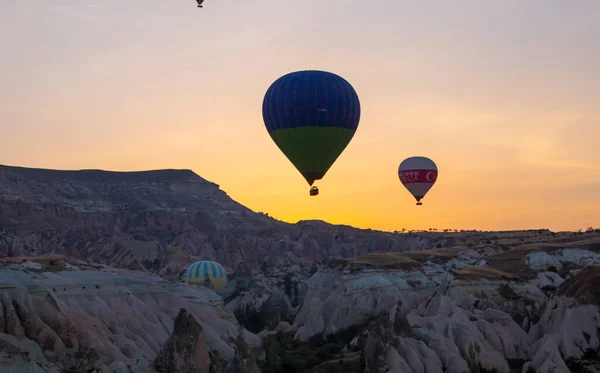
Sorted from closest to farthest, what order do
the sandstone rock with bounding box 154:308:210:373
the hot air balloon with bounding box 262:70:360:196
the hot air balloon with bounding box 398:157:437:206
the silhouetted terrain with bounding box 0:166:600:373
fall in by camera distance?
the sandstone rock with bounding box 154:308:210:373 < the silhouetted terrain with bounding box 0:166:600:373 < the hot air balloon with bounding box 262:70:360:196 < the hot air balloon with bounding box 398:157:437:206

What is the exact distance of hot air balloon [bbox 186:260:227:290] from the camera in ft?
338

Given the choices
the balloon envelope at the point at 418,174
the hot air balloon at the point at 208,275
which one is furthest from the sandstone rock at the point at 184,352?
the hot air balloon at the point at 208,275

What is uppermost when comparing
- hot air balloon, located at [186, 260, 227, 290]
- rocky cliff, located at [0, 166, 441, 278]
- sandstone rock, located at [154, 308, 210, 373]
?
rocky cliff, located at [0, 166, 441, 278]

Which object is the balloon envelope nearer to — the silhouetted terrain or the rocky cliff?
the silhouetted terrain

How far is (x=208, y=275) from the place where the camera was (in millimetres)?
103625

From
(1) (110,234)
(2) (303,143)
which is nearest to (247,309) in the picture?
(2) (303,143)

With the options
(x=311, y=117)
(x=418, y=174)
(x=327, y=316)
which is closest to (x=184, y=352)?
(x=311, y=117)

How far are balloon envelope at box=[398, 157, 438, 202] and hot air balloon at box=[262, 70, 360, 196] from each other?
3365cm

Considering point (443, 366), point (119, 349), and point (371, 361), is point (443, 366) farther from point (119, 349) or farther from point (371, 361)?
point (119, 349)

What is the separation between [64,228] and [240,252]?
1516 inches

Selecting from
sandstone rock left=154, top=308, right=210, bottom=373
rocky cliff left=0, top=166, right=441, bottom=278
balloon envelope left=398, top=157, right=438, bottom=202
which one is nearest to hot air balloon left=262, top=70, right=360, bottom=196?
sandstone rock left=154, top=308, right=210, bottom=373

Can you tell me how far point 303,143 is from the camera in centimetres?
5875

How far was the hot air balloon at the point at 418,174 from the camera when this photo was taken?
93.4m

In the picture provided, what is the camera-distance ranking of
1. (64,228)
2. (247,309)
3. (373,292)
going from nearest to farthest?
(373,292), (247,309), (64,228)
